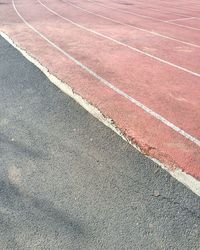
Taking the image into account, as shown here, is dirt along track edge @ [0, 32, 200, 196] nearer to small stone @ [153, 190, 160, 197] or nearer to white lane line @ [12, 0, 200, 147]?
small stone @ [153, 190, 160, 197]

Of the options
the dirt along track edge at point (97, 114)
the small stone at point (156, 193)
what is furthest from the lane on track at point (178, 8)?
the small stone at point (156, 193)

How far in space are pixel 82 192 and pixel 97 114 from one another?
2471 mm

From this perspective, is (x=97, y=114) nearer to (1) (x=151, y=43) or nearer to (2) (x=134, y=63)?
(2) (x=134, y=63)

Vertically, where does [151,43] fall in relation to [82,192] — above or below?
below

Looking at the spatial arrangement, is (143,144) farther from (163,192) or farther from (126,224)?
(126,224)

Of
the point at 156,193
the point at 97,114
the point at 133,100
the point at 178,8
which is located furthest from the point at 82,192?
the point at 178,8

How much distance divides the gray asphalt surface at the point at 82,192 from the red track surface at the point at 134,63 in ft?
2.04

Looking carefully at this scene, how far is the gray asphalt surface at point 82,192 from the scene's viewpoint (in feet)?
12.9

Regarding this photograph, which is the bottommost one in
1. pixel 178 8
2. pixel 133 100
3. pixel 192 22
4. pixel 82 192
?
pixel 178 8

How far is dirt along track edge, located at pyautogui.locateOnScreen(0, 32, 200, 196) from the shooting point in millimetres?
4901

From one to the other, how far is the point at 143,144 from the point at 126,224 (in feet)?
6.40

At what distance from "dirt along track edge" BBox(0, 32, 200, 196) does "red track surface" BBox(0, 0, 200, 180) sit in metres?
0.11

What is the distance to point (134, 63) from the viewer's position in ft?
33.0

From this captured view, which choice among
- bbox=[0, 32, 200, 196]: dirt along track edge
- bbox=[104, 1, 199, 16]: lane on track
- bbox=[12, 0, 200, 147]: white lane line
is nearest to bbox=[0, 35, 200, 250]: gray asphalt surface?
bbox=[0, 32, 200, 196]: dirt along track edge
